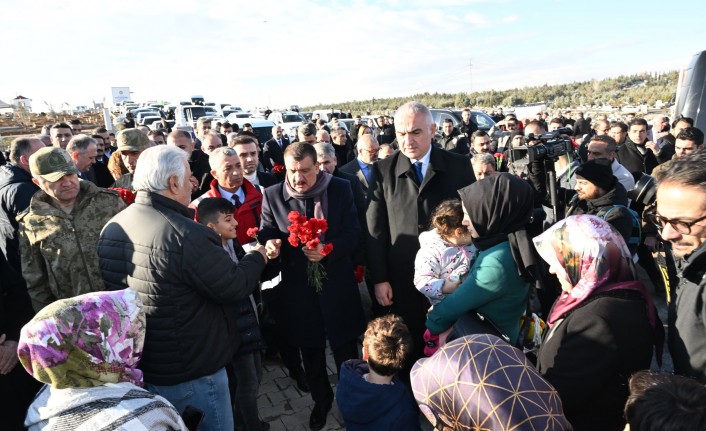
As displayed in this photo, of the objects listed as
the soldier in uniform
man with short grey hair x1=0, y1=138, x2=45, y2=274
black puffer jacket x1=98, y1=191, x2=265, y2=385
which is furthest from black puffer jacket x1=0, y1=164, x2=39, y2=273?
black puffer jacket x1=98, y1=191, x2=265, y2=385

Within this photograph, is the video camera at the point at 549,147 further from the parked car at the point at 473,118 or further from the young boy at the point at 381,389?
the parked car at the point at 473,118

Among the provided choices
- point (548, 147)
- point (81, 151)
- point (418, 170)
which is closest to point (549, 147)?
point (548, 147)

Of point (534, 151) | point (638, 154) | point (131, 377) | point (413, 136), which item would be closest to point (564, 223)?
point (413, 136)

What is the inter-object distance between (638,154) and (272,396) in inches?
237

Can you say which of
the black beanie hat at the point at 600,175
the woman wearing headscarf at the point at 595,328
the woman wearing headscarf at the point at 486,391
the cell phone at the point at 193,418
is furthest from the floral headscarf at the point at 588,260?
the black beanie hat at the point at 600,175

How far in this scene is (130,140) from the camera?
174 inches

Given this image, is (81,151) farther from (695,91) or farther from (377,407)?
(695,91)

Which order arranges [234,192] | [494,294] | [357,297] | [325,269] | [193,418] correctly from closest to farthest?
[193,418]
[494,294]
[325,269]
[357,297]
[234,192]

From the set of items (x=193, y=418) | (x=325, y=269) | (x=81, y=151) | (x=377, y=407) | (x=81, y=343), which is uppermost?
(x=81, y=151)

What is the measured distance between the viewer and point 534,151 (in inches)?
130

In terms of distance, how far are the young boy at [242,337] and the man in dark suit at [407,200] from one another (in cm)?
98

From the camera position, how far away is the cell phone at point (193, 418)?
6.18 feet

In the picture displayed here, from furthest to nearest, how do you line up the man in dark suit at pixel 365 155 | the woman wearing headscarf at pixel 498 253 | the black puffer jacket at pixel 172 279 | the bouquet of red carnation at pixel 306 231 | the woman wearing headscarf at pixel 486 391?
the man in dark suit at pixel 365 155 → the bouquet of red carnation at pixel 306 231 → the woman wearing headscarf at pixel 498 253 → the black puffer jacket at pixel 172 279 → the woman wearing headscarf at pixel 486 391

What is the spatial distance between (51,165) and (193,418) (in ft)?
6.75
